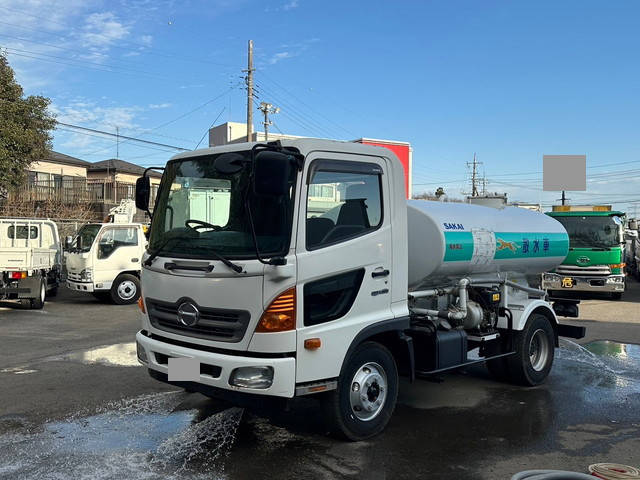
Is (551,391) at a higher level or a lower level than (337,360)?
lower

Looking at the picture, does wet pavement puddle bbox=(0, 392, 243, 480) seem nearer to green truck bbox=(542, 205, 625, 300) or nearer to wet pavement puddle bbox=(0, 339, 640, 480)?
wet pavement puddle bbox=(0, 339, 640, 480)

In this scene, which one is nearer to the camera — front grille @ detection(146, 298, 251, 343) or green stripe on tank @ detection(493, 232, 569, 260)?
front grille @ detection(146, 298, 251, 343)

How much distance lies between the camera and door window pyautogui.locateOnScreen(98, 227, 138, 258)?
14383 mm

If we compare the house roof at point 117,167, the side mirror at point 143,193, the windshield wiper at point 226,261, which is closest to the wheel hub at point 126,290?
the side mirror at point 143,193

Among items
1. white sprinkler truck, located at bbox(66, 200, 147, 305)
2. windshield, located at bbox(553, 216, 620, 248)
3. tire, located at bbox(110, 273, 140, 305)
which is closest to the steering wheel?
white sprinkler truck, located at bbox(66, 200, 147, 305)

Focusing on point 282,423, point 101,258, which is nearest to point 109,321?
point 101,258

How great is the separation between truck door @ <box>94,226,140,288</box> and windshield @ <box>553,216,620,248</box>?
40.4 ft

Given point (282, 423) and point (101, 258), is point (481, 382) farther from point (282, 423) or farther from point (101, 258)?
point (101, 258)

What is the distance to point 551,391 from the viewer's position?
6.89 meters

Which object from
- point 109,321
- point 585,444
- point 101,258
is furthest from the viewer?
point 101,258

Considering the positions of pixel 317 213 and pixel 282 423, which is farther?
pixel 282 423

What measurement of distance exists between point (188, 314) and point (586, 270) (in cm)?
1512

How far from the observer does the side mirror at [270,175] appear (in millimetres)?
4145

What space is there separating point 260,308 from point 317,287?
50 centimetres
